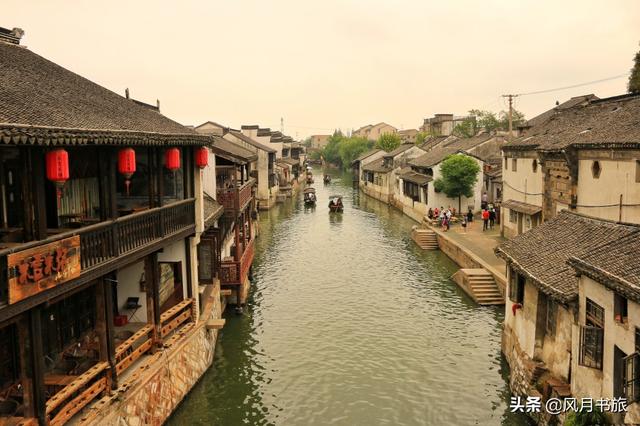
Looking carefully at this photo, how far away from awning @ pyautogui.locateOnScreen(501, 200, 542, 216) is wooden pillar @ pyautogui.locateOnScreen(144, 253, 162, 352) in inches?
886

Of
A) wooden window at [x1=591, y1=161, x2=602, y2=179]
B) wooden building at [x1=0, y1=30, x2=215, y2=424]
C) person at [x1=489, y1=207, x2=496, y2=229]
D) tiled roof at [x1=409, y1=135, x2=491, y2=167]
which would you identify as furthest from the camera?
tiled roof at [x1=409, y1=135, x2=491, y2=167]

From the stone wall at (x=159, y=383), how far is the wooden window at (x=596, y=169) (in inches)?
655

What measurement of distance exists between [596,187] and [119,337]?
1953 centimetres

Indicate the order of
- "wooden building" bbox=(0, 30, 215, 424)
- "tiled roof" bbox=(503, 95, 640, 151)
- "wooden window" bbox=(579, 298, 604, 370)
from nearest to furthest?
"wooden building" bbox=(0, 30, 215, 424), "wooden window" bbox=(579, 298, 604, 370), "tiled roof" bbox=(503, 95, 640, 151)

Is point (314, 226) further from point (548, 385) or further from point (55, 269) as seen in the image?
point (55, 269)

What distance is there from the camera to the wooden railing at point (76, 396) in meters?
11.2

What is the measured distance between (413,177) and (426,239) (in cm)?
1542

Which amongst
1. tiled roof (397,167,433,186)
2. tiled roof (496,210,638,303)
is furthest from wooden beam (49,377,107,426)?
tiled roof (397,167,433,186)

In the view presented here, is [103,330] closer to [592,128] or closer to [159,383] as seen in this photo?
[159,383]

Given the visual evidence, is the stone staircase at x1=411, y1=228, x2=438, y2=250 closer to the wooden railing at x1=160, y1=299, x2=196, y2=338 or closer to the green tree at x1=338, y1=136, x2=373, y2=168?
the wooden railing at x1=160, y1=299, x2=196, y2=338

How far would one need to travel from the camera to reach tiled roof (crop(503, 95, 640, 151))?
75.9 ft

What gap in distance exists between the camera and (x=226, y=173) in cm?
3169

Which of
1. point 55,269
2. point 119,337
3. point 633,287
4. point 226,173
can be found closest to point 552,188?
point 226,173

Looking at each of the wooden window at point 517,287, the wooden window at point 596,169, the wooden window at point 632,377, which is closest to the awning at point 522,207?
the wooden window at point 596,169
